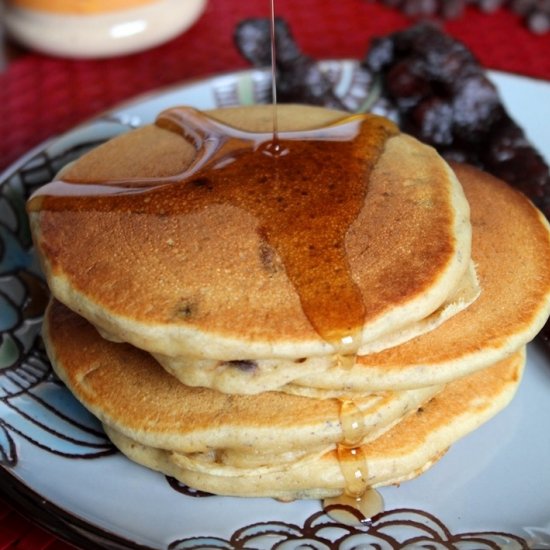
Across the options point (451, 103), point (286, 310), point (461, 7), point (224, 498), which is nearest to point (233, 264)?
point (286, 310)

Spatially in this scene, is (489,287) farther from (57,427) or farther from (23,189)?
(23,189)

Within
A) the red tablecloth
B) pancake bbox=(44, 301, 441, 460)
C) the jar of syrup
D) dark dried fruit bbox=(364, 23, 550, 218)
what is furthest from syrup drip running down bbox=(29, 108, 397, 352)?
the jar of syrup

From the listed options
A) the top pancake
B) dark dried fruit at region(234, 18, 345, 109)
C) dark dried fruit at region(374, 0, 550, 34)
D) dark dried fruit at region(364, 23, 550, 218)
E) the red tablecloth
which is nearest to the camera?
the top pancake

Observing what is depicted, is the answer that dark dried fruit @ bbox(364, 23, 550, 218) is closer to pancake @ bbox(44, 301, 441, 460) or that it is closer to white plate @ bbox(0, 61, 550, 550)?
white plate @ bbox(0, 61, 550, 550)

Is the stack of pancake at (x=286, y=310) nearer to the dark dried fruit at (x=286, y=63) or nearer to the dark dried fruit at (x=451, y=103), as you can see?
the dark dried fruit at (x=451, y=103)

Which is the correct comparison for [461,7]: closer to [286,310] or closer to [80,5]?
[80,5]

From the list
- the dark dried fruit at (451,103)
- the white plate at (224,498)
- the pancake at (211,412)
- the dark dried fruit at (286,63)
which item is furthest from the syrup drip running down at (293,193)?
the dark dried fruit at (286,63)
